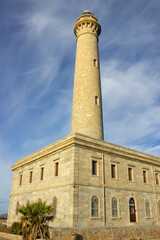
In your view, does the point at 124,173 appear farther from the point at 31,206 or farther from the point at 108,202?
the point at 31,206

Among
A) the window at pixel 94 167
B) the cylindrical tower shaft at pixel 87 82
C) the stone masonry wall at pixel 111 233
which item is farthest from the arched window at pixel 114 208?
the cylindrical tower shaft at pixel 87 82

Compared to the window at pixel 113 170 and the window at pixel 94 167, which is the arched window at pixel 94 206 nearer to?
the window at pixel 94 167

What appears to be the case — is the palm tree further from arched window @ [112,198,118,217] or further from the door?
the door

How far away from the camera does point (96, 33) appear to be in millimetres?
26469

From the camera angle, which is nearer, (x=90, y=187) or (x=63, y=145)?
(x=90, y=187)

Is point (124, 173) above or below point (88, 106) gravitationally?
below

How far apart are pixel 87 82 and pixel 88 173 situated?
10.1m

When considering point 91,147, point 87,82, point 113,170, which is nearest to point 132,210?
point 113,170

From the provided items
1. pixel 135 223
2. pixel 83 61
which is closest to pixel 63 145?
pixel 135 223

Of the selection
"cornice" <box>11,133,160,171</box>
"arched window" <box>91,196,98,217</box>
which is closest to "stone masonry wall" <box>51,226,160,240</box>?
"arched window" <box>91,196,98,217</box>

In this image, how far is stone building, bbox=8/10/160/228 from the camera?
1609cm

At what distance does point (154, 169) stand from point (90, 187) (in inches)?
395

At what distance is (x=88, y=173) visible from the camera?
1688 centimetres

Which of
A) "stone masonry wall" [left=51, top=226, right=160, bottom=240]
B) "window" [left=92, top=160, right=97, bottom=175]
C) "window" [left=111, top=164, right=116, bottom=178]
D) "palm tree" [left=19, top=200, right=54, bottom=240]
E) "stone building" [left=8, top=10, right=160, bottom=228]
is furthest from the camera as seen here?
"window" [left=111, top=164, right=116, bottom=178]
